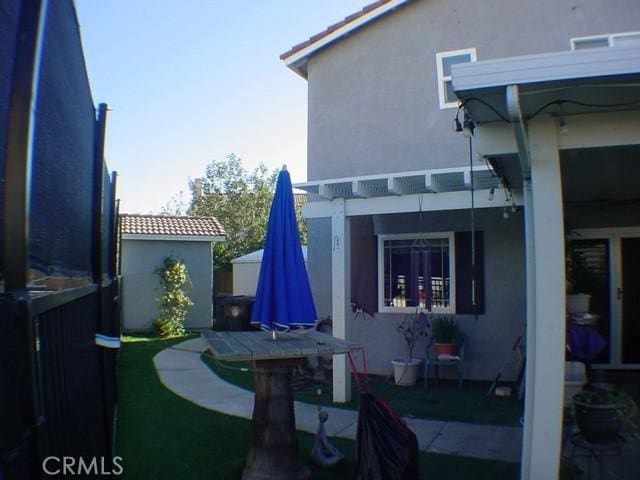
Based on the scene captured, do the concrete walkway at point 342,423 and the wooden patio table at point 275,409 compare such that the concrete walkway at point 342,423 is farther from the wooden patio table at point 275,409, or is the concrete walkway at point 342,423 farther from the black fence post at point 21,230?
the black fence post at point 21,230

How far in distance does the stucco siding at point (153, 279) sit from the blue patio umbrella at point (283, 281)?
11683 mm

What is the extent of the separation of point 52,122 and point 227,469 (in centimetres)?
372

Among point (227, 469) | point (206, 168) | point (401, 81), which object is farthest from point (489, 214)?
point (206, 168)

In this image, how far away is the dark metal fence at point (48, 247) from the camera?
1.74m

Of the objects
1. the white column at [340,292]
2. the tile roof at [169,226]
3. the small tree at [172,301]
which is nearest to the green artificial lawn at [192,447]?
the white column at [340,292]

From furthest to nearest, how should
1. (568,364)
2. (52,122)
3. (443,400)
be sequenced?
(443,400)
(568,364)
(52,122)

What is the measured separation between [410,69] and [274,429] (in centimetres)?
683

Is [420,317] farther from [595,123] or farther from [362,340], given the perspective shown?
[595,123]

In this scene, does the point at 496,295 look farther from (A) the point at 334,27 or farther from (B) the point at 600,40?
(A) the point at 334,27

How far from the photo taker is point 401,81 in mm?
9898

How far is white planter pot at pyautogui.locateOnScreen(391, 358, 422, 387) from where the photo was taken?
9102mm

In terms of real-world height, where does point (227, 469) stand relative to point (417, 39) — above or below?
below

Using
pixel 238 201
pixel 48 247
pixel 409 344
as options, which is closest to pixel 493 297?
pixel 409 344

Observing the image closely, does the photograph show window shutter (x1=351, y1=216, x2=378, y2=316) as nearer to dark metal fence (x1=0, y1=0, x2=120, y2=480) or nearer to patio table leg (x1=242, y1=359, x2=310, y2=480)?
patio table leg (x1=242, y1=359, x2=310, y2=480)
